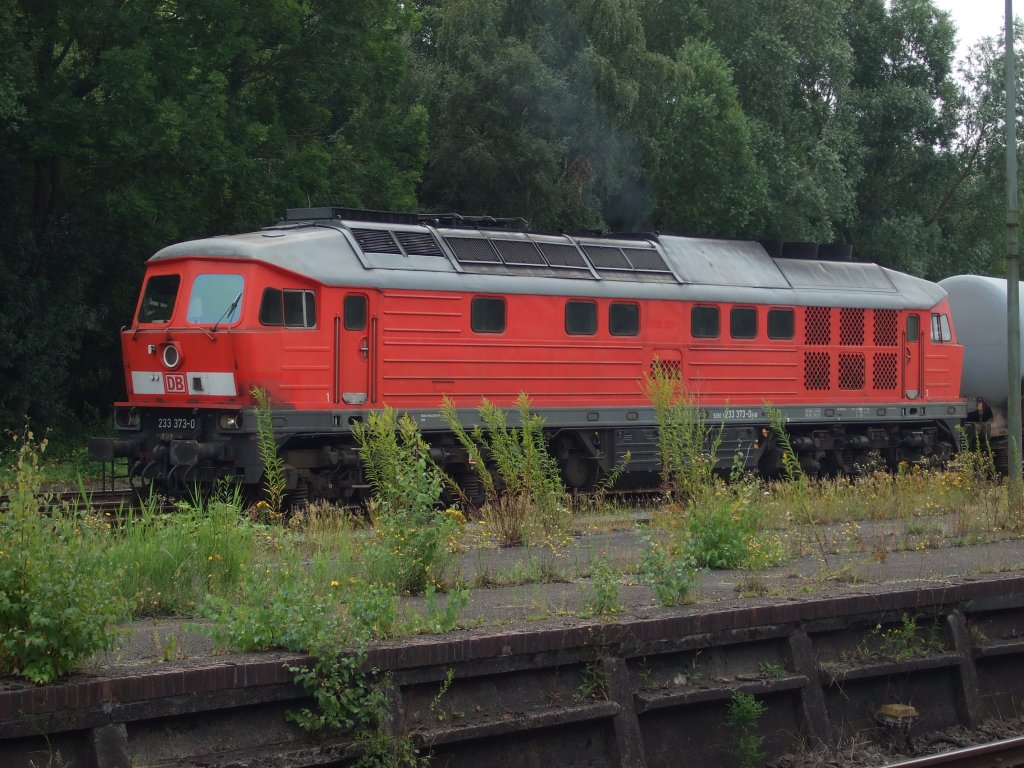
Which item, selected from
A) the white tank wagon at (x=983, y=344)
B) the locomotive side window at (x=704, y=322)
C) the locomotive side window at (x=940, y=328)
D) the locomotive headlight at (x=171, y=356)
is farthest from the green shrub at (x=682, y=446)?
the white tank wagon at (x=983, y=344)

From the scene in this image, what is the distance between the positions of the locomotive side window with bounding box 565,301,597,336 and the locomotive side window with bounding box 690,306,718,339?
2.00 metres

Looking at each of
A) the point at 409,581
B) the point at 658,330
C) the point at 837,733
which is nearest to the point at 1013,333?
the point at 658,330

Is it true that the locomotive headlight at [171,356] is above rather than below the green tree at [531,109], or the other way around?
below

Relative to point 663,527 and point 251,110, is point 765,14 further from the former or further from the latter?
point 663,527

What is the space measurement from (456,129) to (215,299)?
18325 millimetres

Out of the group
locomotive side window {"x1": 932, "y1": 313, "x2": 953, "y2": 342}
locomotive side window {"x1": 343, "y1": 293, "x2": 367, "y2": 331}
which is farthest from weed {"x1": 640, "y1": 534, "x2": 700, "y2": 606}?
locomotive side window {"x1": 932, "y1": 313, "x2": 953, "y2": 342}

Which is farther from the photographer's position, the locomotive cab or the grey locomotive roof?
the grey locomotive roof

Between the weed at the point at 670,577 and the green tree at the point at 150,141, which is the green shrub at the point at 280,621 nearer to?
the weed at the point at 670,577

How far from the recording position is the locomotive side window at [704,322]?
20.2m

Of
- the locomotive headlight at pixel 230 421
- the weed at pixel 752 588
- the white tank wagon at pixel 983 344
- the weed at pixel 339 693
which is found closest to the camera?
the weed at pixel 339 693

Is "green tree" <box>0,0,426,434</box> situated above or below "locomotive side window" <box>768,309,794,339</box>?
above

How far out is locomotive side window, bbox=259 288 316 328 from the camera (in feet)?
52.7

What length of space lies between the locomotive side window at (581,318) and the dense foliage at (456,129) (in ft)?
32.8

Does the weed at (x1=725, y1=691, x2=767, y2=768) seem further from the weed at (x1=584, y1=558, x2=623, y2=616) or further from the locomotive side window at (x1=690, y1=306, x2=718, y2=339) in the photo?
the locomotive side window at (x1=690, y1=306, x2=718, y2=339)
